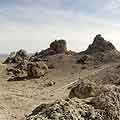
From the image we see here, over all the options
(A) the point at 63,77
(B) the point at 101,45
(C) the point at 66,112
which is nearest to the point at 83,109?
(C) the point at 66,112

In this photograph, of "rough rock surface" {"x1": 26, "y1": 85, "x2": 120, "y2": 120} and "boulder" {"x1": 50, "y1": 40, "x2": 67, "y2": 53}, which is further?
"boulder" {"x1": 50, "y1": 40, "x2": 67, "y2": 53}

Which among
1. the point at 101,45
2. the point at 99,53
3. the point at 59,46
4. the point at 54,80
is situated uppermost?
the point at 59,46

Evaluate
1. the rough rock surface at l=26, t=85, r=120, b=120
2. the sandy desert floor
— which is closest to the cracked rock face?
the sandy desert floor

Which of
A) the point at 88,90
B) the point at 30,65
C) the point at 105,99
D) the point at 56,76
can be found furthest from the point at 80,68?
the point at 105,99

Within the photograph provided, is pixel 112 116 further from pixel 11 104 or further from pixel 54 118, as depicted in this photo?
pixel 11 104

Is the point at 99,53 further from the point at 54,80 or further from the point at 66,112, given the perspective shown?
the point at 66,112

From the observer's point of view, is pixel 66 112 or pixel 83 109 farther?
pixel 83 109

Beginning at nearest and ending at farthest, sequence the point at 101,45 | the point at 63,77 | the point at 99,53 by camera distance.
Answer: the point at 63,77
the point at 99,53
the point at 101,45

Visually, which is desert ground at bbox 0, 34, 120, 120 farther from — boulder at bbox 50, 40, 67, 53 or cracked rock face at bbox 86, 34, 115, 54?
boulder at bbox 50, 40, 67, 53

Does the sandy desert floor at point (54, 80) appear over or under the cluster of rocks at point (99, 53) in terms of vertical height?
under

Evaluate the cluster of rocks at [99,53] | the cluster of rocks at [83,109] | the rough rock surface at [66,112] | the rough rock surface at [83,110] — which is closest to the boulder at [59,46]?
the cluster of rocks at [99,53]

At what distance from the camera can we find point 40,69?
101ft

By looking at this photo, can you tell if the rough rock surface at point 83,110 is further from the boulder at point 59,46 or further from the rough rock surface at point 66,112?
the boulder at point 59,46

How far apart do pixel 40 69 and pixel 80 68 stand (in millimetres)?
4526
